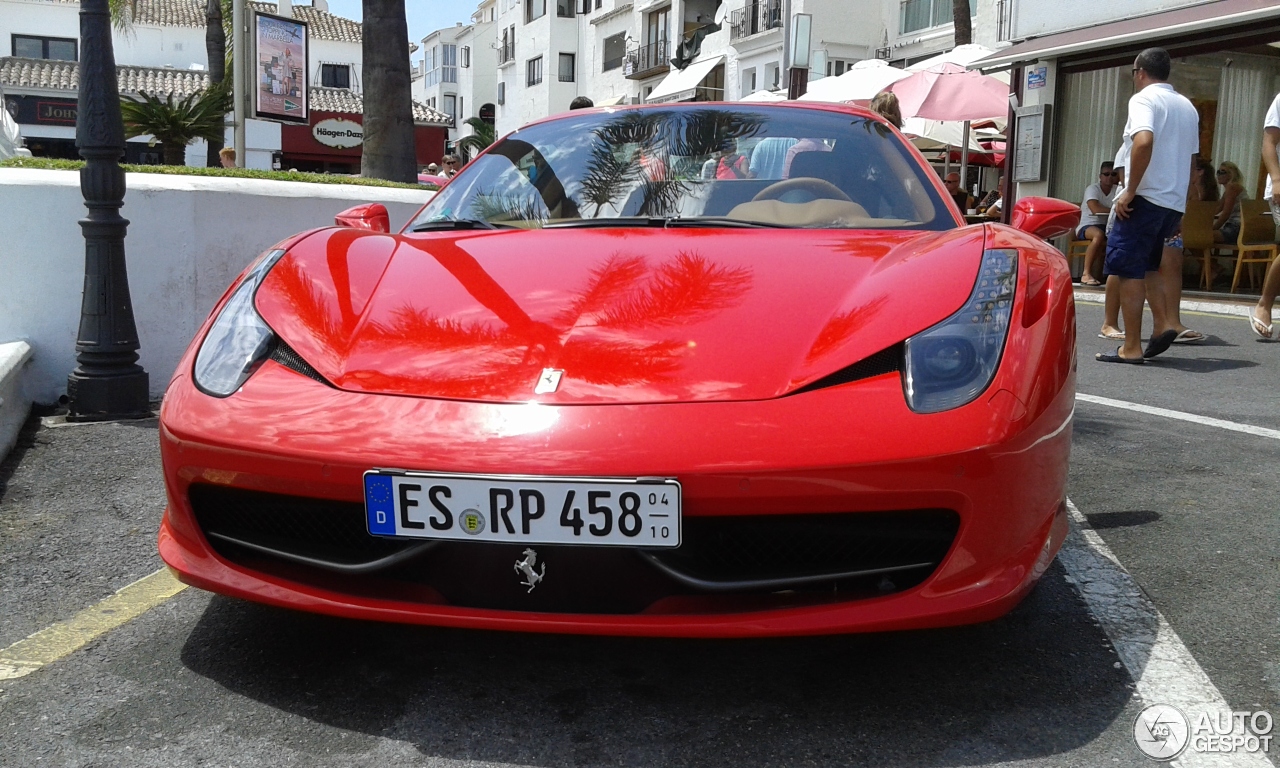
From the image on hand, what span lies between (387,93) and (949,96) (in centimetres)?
682

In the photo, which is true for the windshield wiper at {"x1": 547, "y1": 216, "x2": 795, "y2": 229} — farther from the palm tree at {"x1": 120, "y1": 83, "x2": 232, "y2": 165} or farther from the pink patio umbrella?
the palm tree at {"x1": 120, "y1": 83, "x2": 232, "y2": 165}

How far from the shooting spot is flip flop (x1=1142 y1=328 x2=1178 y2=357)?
6414 millimetres

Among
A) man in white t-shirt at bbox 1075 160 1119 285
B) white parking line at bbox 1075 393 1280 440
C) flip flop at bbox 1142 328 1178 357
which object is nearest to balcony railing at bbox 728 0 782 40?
man in white t-shirt at bbox 1075 160 1119 285

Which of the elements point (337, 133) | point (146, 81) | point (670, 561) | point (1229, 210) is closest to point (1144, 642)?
point (670, 561)

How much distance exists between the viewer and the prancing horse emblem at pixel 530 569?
6.35ft

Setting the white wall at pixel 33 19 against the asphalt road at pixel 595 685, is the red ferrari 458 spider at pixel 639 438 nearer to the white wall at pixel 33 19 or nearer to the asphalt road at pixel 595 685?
the asphalt road at pixel 595 685

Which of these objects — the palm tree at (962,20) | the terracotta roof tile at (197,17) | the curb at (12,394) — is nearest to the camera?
the curb at (12,394)

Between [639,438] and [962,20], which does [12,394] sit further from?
[962,20]

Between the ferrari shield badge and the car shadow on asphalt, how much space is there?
21.3 inches

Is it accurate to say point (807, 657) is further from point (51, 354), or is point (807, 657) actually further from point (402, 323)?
point (51, 354)

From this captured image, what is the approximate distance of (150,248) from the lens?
5094mm

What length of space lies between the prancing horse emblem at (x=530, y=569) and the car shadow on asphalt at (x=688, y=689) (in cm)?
24

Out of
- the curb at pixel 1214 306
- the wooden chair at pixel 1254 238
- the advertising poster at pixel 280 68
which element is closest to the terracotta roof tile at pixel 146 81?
the advertising poster at pixel 280 68

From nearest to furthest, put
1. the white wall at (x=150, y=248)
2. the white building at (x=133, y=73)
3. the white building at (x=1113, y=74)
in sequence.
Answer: the white wall at (x=150, y=248)
the white building at (x=1113, y=74)
the white building at (x=133, y=73)
